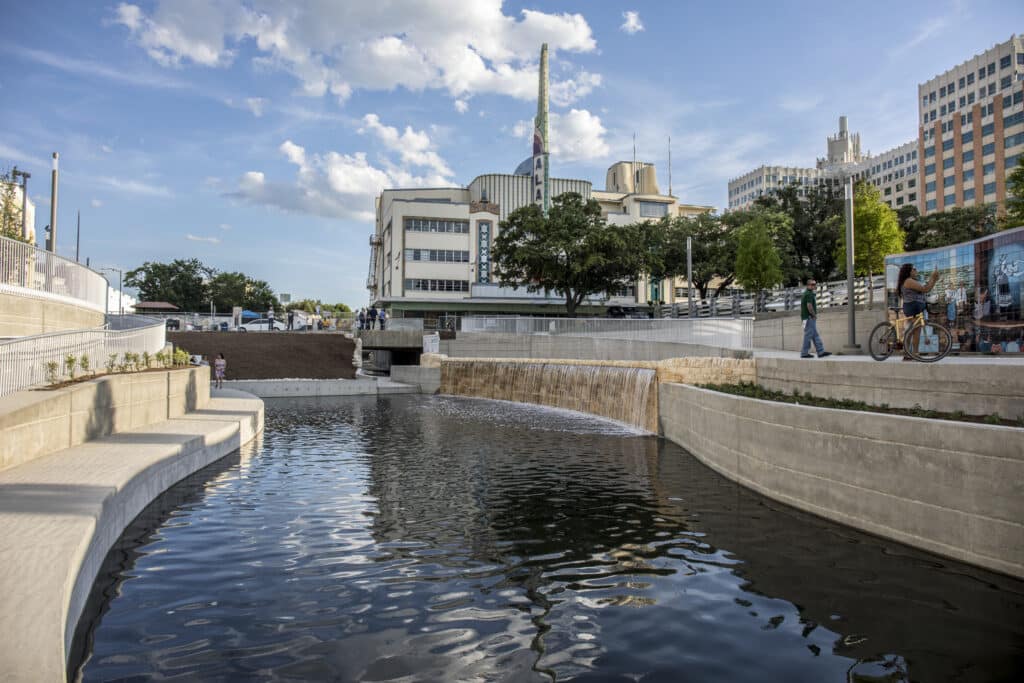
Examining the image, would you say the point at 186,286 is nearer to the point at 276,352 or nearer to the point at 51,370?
the point at 276,352

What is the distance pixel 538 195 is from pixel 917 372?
5691 cm

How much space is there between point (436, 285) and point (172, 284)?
45.5 meters

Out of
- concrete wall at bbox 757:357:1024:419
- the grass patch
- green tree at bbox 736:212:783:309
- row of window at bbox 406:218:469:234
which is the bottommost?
the grass patch

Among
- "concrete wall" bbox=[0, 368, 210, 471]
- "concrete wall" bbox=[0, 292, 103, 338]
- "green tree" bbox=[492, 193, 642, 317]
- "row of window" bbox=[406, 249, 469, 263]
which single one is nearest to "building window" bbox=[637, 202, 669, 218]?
"row of window" bbox=[406, 249, 469, 263]

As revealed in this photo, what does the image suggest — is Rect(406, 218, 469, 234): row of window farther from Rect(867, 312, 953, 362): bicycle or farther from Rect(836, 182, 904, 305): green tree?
Rect(867, 312, 953, 362): bicycle

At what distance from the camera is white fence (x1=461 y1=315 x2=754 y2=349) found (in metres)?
26.9

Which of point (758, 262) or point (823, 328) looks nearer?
point (823, 328)

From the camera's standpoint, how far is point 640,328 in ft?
104

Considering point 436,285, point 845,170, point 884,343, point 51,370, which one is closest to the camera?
point 51,370

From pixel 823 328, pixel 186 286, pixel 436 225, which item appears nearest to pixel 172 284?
pixel 186 286

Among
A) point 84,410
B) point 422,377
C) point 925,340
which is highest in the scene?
point 925,340

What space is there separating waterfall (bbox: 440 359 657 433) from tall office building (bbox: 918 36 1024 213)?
8964 centimetres

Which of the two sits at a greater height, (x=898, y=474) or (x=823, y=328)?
(x=823, y=328)

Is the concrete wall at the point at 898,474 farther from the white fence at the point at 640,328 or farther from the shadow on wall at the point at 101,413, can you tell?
the white fence at the point at 640,328
